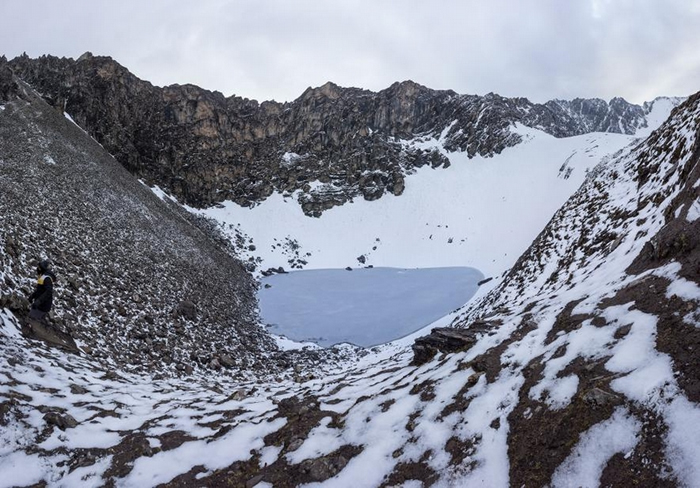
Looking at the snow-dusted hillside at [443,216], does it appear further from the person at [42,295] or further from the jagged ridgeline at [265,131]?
the person at [42,295]

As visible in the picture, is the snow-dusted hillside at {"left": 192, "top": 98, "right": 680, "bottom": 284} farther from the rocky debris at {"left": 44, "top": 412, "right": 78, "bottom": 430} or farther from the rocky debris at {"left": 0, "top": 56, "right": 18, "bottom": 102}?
the rocky debris at {"left": 44, "top": 412, "right": 78, "bottom": 430}

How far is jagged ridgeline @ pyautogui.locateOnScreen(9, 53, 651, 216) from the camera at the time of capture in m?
52.1

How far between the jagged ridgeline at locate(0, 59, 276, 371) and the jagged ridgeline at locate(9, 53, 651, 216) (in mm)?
19582

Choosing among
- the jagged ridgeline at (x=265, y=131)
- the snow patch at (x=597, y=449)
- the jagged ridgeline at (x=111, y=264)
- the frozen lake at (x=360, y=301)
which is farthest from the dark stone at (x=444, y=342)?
the jagged ridgeline at (x=265, y=131)

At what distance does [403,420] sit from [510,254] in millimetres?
38318

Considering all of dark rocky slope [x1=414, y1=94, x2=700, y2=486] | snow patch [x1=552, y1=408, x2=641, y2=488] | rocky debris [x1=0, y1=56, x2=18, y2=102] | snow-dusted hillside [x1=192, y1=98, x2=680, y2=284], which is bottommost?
snow patch [x1=552, y1=408, x2=641, y2=488]

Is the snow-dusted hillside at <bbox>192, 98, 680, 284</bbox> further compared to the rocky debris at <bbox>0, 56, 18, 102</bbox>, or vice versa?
the snow-dusted hillside at <bbox>192, 98, 680, 284</bbox>

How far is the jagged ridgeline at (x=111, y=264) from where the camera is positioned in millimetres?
12570

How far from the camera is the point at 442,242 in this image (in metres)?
50.7

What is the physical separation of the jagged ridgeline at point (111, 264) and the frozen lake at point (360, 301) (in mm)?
2831

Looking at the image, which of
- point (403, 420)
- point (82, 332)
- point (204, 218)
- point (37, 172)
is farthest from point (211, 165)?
point (403, 420)

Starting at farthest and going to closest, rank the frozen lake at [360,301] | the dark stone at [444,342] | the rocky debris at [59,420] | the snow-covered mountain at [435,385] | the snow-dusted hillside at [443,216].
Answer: the snow-dusted hillside at [443,216], the frozen lake at [360,301], the dark stone at [444,342], the rocky debris at [59,420], the snow-covered mountain at [435,385]

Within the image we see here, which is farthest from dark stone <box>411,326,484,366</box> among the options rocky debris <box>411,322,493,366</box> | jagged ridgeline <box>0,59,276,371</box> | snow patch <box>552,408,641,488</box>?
jagged ridgeline <box>0,59,276,371</box>

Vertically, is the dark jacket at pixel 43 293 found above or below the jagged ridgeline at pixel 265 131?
below
